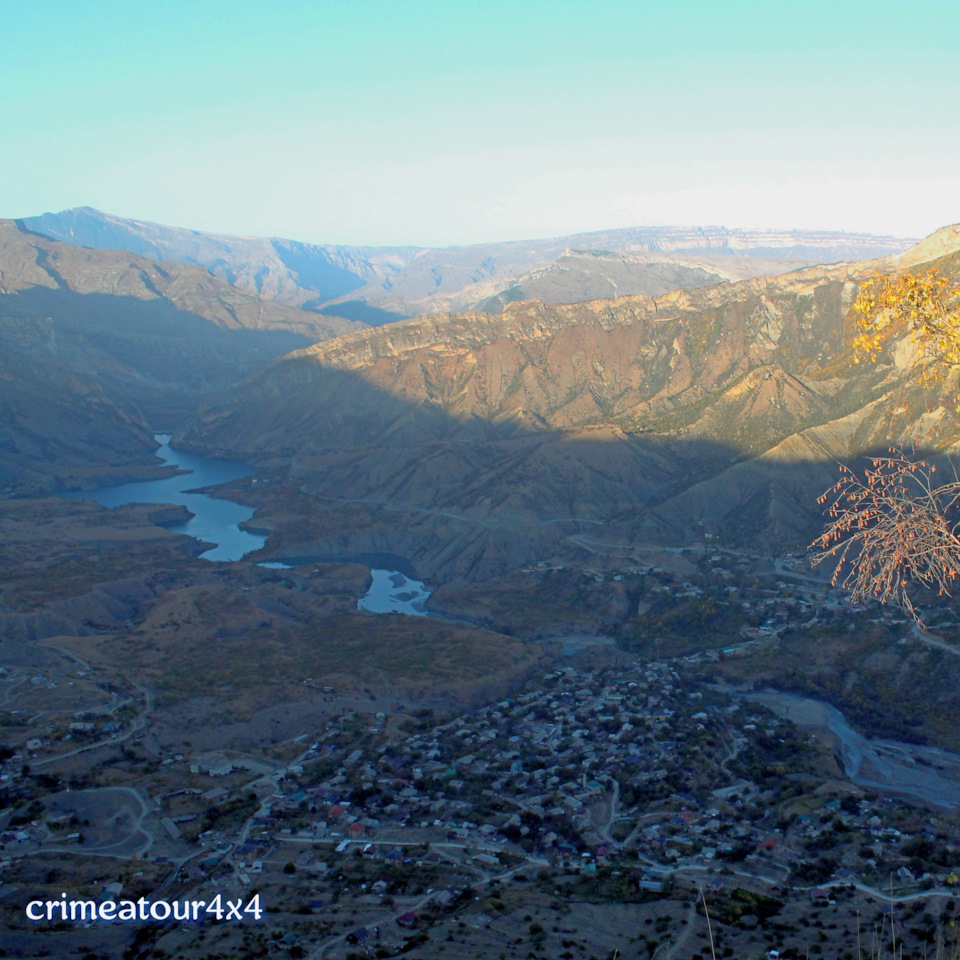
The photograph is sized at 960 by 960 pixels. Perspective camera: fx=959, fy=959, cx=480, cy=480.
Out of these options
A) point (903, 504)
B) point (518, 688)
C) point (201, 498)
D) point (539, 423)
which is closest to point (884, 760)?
point (518, 688)

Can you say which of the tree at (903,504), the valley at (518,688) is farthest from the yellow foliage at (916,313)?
the valley at (518,688)

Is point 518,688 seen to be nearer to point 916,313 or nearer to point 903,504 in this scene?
point 903,504

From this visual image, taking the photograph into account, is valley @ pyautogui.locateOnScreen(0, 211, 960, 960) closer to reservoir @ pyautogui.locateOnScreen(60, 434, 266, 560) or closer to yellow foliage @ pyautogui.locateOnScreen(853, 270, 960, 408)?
reservoir @ pyautogui.locateOnScreen(60, 434, 266, 560)

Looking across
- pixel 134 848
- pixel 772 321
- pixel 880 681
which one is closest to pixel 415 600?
pixel 880 681

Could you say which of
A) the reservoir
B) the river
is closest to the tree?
the river

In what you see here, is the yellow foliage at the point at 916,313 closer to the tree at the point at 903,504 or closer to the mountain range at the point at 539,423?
the tree at the point at 903,504
